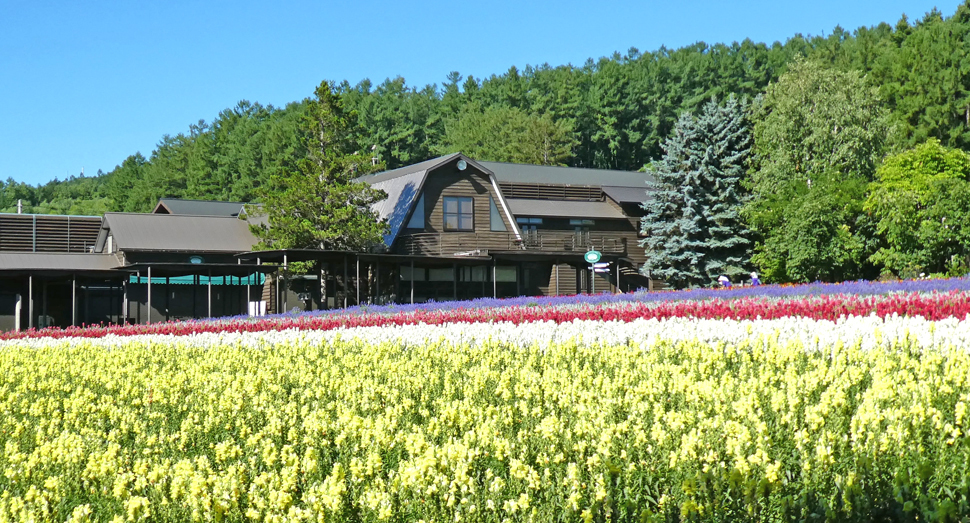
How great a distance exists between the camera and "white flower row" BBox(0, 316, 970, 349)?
10969 millimetres

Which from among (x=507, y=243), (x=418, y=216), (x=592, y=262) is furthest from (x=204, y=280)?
(x=592, y=262)

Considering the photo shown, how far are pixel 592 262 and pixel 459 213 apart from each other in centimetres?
629

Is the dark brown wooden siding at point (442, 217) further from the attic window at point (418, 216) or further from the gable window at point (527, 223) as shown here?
the gable window at point (527, 223)

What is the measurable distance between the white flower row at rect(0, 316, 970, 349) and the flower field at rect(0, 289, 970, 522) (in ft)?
0.29

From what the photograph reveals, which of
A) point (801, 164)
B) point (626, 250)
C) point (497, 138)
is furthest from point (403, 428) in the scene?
point (497, 138)

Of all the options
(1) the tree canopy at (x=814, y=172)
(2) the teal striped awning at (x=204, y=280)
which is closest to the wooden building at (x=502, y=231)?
(2) the teal striped awning at (x=204, y=280)

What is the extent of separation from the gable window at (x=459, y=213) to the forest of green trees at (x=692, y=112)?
234 inches

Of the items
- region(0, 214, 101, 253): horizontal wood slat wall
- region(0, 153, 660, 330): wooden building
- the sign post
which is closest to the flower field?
region(0, 153, 660, 330): wooden building

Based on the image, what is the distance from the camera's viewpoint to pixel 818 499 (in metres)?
5.10

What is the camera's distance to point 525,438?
682 cm

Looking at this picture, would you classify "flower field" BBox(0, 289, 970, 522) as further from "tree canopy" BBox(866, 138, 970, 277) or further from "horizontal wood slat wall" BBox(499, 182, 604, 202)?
"horizontal wood slat wall" BBox(499, 182, 604, 202)

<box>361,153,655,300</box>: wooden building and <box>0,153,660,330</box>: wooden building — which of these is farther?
<box>361,153,655,300</box>: wooden building

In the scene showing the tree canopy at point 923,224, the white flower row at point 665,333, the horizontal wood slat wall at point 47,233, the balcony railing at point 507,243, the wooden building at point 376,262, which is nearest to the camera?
the white flower row at point 665,333

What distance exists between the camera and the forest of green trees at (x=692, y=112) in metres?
41.4
